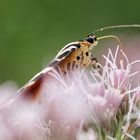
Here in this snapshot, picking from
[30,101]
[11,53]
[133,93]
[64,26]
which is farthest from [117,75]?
[64,26]

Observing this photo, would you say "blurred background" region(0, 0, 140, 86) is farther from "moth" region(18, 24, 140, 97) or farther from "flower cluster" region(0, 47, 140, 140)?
"flower cluster" region(0, 47, 140, 140)

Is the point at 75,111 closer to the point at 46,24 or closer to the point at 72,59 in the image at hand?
the point at 72,59

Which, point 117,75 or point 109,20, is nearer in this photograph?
point 117,75

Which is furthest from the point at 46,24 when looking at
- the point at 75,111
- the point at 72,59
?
the point at 75,111

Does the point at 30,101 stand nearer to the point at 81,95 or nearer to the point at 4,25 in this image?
the point at 81,95

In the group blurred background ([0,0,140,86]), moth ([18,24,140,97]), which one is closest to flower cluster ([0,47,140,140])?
moth ([18,24,140,97])

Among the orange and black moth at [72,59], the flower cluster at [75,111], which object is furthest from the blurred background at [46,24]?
the flower cluster at [75,111]

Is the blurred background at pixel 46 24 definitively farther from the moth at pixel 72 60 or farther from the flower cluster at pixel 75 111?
the flower cluster at pixel 75 111
